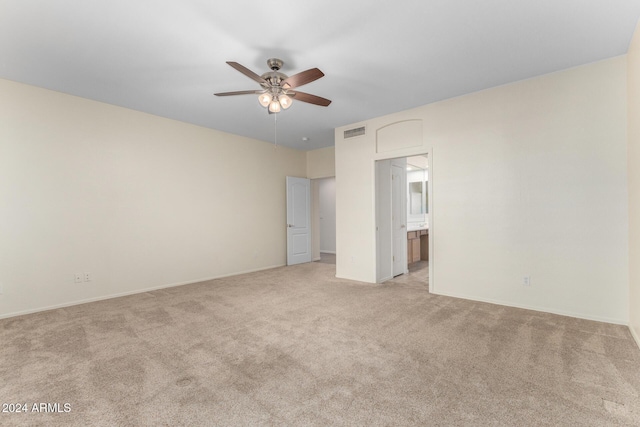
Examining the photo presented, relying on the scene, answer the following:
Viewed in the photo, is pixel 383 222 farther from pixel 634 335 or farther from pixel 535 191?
pixel 634 335

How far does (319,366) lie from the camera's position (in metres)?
2.27

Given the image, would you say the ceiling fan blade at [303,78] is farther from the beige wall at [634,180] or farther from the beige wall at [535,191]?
the beige wall at [634,180]

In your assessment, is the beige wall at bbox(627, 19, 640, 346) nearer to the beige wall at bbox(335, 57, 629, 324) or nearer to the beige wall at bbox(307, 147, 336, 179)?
the beige wall at bbox(335, 57, 629, 324)

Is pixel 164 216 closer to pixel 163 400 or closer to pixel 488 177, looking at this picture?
pixel 163 400

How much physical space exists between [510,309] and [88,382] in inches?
168

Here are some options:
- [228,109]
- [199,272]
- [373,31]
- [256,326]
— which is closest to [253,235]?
[199,272]

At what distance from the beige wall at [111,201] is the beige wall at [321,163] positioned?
1.57 metres

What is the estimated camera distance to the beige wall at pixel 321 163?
7.04 meters

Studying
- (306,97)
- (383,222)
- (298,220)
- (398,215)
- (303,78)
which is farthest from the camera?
(298,220)

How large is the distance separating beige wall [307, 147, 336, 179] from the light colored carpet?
13.2 feet

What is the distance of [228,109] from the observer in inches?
178

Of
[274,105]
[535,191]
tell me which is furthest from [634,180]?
[274,105]

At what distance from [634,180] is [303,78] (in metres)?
3.25

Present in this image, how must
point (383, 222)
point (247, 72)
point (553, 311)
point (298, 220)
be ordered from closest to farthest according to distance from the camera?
point (247, 72)
point (553, 311)
point (383, 222)
point (298, 220)
